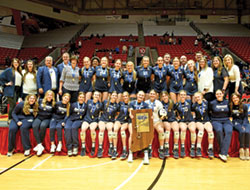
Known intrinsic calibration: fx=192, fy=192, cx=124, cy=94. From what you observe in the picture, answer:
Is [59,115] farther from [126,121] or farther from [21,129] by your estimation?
[126,121]

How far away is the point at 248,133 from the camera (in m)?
3.66

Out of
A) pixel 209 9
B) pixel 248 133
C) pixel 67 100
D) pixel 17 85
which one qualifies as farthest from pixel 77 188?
pixel 209 9

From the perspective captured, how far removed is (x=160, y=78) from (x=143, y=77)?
381 millimetres

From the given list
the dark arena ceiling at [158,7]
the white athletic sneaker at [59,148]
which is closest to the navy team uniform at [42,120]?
the white athletic sneaker at [59,148]

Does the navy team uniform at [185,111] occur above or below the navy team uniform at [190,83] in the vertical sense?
below

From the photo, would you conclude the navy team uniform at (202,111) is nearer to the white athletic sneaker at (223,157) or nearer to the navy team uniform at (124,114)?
the white athletic sneaker at (223,157)

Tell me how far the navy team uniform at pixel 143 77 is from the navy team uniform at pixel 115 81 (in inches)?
15.9

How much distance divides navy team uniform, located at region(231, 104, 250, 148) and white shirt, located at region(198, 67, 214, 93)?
633mm

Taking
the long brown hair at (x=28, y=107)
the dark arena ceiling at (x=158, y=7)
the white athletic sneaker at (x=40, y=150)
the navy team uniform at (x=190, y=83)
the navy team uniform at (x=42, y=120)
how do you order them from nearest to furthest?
1. the white athletic sneaker at (x=40, y=150)
2. the navy team uniform at (x=42, y=120)
3. the long brown hair at (x=28, y=107)
4. the navy team uniform at (x=190, y=83)
5. the dark arena ceiling at (x=158, y=7)

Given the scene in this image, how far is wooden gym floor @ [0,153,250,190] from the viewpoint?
2.72 m

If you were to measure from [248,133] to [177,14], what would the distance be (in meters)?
16.7

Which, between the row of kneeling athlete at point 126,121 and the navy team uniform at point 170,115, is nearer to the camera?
the row of kneeling athlete at point 126,121

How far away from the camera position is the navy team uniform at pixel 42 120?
3941 millimetres

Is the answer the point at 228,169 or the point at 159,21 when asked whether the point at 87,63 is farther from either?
the point at 159,21
